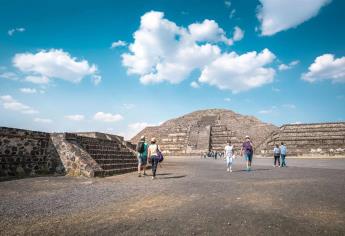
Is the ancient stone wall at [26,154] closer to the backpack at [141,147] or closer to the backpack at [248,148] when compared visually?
the backpack at [141,147]

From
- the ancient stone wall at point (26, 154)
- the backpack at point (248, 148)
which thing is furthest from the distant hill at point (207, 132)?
the ancient stone wall at point (26, 154)

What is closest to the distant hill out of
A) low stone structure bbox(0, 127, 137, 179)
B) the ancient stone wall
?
low stone structure bbox(0, 127, 137, 179)

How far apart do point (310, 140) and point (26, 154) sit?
2791 cm

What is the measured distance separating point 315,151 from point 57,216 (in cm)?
2808

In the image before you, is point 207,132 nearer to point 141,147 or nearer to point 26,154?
point 141,147

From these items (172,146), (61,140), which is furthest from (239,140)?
(61,140)

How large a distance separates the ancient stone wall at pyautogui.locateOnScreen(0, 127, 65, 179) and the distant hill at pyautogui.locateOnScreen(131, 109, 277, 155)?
84.3ft

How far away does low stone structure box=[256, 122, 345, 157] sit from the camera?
90.3ft

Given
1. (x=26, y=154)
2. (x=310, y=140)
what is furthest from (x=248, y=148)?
(x=310, y=140)

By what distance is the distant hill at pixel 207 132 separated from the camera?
37175 mm

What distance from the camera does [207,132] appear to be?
4000 centimetres

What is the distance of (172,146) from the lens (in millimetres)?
39500

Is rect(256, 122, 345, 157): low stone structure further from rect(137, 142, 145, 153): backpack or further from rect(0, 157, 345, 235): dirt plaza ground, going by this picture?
rect(0, 157, 345, 235): dirt plaza ground

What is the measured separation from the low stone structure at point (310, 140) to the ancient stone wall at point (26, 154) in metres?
23.6
